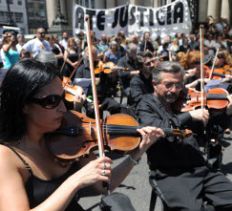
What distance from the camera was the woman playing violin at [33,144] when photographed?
118cm

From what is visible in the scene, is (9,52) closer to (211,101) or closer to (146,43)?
(211,101)

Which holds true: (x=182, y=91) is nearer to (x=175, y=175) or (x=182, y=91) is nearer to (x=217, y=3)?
(x=175, y=175)

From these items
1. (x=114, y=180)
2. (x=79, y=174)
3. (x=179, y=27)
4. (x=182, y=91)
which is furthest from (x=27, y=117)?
(x=179, y=27)

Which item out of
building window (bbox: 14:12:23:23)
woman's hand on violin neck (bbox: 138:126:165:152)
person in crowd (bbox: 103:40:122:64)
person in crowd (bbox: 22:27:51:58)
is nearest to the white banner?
person in crowd (bbox: 103:40:122:64)

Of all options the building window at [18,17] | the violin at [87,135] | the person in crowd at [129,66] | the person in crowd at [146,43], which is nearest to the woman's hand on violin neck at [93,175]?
the violin at [87,135]

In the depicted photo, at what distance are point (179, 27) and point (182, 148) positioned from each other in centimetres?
752

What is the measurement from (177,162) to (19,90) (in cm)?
121

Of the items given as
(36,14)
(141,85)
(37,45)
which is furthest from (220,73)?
(36,14)

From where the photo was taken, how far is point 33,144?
4.66 feet

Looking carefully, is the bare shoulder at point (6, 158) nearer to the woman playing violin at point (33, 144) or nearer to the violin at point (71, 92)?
the woman playing violin at point (33, 144)

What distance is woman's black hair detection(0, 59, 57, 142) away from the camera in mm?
1332

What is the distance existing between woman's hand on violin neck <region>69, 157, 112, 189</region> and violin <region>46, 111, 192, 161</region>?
0.33 metres

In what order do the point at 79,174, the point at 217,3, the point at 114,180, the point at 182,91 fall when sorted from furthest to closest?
the point at 217,3, the point at 182,91, the point at 114,180, the point at 79,174

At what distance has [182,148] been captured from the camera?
6.97ft
